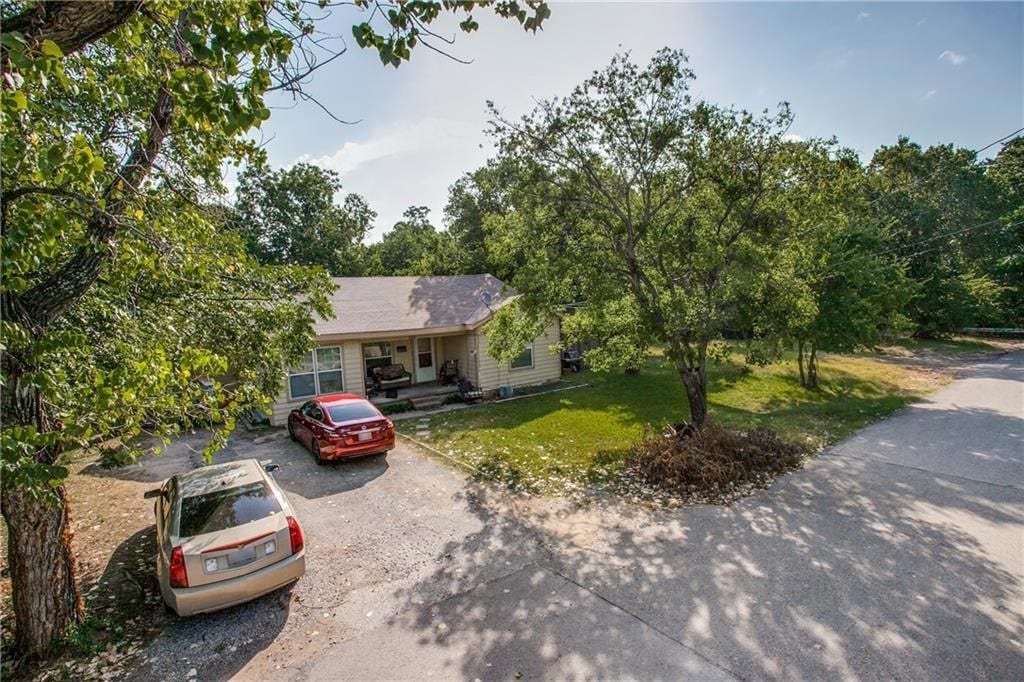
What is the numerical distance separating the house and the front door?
0.12ft

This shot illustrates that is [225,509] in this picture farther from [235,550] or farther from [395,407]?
[395,407]

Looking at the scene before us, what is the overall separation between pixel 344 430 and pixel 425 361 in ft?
26.3

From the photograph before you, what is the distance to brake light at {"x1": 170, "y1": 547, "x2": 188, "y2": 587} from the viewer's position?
490cm

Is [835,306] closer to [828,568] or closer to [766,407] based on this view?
[766,407]

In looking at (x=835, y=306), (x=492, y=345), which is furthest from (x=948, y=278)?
(x=492, y=345)

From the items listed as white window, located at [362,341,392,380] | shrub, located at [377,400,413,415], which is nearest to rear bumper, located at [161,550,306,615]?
shrub, located at [377,400,413,415]

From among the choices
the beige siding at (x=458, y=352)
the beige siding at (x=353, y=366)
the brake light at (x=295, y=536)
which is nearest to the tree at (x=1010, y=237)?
the beige siding at (x=458, y=352)

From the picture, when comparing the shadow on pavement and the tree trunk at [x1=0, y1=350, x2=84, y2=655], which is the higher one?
the tree trunk at [x1=0, y1=350, x2=84, y2=655]

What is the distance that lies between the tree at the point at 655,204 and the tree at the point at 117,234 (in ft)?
17.6

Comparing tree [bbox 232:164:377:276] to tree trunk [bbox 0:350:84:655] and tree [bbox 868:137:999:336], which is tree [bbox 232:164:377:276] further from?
tree [bbox 868:137:999:336]

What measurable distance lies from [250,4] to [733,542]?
792 cm

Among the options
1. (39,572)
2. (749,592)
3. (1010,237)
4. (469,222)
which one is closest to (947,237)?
(1010,237)

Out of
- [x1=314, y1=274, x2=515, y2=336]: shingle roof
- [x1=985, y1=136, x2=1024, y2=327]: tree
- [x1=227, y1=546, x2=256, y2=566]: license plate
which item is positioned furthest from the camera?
[x1=985, y1=136, x2=1024, y2=327]: tree

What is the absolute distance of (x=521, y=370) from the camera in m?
17.5
